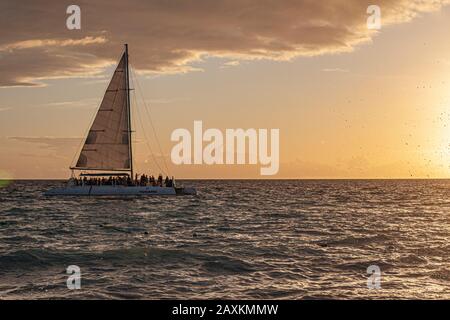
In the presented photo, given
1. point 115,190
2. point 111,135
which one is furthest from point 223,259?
point 111,135

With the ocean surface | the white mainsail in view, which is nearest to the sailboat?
the white mainsail

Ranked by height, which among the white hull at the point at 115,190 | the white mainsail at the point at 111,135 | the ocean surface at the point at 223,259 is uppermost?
the white mainsail at the point at 111,135

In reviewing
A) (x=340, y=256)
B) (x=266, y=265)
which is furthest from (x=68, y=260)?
(x=340, y=256)

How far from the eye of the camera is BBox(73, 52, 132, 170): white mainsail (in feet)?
238

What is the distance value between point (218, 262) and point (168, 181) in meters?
54.6

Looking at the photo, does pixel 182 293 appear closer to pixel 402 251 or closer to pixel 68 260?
pixel 68 260

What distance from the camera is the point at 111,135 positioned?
72.7 meters

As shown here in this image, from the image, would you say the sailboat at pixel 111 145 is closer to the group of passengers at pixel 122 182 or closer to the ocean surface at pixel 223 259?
the group of passengers at pixel 122 182

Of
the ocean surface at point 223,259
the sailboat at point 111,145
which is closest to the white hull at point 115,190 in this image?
the sailboat at point 111,145

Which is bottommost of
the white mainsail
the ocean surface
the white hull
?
the ocean surface

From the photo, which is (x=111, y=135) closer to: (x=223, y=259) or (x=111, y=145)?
(x=111, y=145)

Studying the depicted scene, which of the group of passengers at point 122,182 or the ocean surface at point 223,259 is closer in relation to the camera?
the ocean surface at point 223,259

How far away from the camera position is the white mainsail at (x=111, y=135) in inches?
2857

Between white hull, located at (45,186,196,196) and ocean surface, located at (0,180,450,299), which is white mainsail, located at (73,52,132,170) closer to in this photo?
white hull, located at (45,186,196,196)
